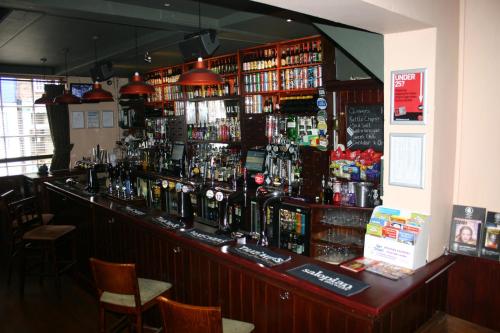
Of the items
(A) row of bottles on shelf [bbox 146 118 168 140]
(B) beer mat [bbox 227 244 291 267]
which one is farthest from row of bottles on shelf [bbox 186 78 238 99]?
(B) beer mat [bbox 227 244 291 267]

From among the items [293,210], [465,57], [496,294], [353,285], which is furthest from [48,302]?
[465,57]

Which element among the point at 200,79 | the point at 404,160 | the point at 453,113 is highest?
the point at 200,79

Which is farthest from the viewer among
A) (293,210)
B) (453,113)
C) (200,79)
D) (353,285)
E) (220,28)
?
(220,28)

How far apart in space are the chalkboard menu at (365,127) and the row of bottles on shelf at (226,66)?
2525mm

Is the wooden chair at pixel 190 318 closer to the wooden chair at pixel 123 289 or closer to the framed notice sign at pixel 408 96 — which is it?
the wooden chair at pixel 123 289

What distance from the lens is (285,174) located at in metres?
4.97

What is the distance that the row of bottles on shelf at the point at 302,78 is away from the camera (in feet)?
16.8

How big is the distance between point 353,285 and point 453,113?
4.63ft

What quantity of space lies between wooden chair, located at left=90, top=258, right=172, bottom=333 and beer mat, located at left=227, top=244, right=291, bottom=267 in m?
0.65

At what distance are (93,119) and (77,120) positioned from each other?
0.37 meters

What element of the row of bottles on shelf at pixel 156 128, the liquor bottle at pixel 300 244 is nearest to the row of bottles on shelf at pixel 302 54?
the liquor bottle at pixel 300 244

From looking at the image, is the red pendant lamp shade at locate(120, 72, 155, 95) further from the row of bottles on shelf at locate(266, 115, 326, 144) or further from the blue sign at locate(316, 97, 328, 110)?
the blue sign at locate(316, 97, 328, 110)

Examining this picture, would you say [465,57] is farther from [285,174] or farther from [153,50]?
[153,50]

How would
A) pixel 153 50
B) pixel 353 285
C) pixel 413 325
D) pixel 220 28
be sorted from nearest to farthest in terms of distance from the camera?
pixel 353 285, pixel 413 325, pixel 220 28, pixel 153 50
